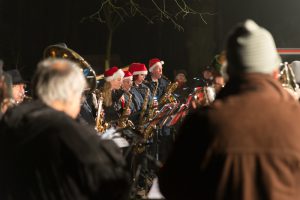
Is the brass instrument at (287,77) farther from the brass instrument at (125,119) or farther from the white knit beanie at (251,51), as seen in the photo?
the white knit beanie at (251,51)

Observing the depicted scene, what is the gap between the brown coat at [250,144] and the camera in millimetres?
3508

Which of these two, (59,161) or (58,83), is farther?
(58,83)

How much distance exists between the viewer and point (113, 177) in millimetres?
3920

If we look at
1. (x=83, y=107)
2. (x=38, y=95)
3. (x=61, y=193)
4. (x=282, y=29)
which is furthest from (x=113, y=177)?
(x=282, y=29)

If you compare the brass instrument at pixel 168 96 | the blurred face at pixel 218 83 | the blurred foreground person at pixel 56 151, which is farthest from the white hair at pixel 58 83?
the brass instrument at pixel 168 96

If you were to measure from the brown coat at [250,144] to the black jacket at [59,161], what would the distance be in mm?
635

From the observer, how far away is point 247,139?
3516 mm

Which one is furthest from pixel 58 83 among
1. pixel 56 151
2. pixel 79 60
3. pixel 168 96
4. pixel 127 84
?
pixel 127 84

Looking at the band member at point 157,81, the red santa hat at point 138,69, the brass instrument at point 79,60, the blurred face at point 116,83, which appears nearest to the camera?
the brass instrument at point 79,60

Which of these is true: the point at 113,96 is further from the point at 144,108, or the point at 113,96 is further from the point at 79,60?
the point at 79,60

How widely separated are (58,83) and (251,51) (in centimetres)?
126

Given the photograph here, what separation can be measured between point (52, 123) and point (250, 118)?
124cm

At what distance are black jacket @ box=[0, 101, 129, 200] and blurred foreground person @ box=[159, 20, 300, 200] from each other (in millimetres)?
551

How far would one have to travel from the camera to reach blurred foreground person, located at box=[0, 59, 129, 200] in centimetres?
378
